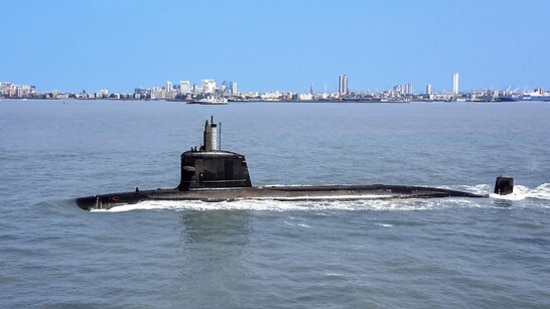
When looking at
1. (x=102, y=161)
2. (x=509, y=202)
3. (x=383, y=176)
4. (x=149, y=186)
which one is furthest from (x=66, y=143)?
(x=509, y=202)

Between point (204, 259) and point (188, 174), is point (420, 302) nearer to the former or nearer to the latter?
point (204, 259)

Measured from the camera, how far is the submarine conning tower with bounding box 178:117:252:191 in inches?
1136

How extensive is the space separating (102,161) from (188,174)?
866 inches

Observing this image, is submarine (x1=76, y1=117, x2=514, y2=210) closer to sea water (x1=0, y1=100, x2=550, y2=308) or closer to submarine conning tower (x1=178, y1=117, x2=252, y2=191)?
submarine conning tower (x1=178, y1=117, x2=252, y2=191)

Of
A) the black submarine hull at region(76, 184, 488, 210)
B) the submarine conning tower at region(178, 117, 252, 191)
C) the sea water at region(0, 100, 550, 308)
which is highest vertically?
the submarine conning tower at region(178, 117, 252, 191)

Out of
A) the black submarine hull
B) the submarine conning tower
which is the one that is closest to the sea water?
the black submarine hull

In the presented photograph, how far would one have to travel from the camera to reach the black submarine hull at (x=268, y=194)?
95.3 feet

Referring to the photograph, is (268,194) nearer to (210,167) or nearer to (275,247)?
(210,167)

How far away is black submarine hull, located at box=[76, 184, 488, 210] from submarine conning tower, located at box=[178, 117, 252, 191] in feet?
1.02

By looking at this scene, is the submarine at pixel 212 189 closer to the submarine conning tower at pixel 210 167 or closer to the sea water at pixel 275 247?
the submarine conning tower at pixel 210 167

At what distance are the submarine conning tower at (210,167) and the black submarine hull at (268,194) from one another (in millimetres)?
310

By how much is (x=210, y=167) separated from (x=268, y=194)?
307 cm

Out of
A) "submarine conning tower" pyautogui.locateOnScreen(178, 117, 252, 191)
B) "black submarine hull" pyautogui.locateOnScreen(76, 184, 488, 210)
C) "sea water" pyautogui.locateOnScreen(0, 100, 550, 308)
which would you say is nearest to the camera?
"sea water" pyautogui.locateOnScreen(0, 100, 550, 308)

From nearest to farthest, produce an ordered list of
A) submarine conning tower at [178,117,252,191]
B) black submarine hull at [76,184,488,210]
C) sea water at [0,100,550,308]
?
1. sea water at [0,100,550,308]
2. submarine conning tower at [178,117,252,191]
3. black submarine hull at [76,184,488,210]
